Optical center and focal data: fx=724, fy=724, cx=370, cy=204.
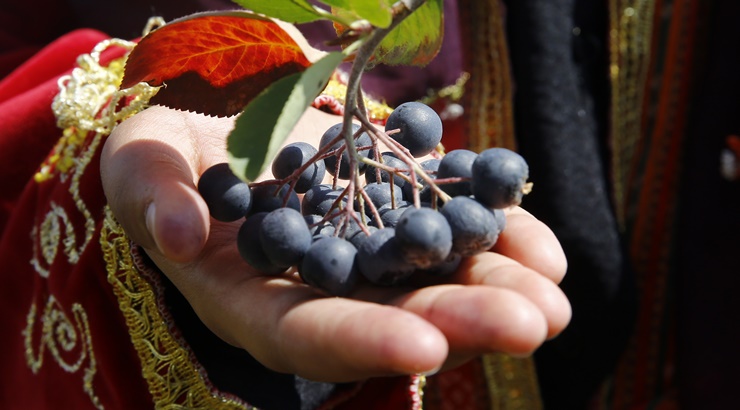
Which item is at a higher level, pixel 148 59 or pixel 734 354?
pixel 148 59

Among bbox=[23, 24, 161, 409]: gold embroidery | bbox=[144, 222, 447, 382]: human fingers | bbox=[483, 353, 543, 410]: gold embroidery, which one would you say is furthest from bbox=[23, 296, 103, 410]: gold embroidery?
bbox=[483, 353, 543, 410]: gold embroidery

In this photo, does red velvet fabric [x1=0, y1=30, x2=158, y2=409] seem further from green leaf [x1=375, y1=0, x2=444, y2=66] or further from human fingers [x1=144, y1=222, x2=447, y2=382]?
green leaf [x1=375, y1=0, x2=444, y2=66]

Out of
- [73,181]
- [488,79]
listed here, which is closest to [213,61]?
[73,181]

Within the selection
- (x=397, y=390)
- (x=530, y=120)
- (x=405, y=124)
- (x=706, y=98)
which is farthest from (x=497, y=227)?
(x=706, y=98)

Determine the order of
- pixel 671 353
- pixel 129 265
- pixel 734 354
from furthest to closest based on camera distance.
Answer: pixel 671 353
pixel 734 354
pixel 129 265

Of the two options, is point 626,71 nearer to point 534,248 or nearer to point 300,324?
point 534,248

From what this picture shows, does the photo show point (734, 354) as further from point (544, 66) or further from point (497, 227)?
point (497, 227)
